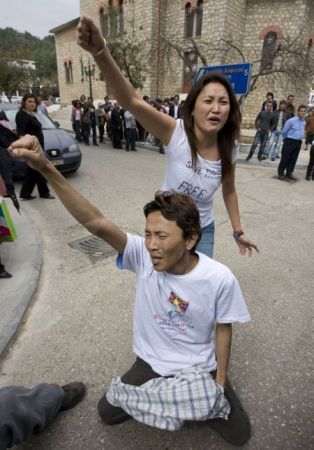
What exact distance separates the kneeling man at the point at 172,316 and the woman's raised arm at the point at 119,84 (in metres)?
0.48

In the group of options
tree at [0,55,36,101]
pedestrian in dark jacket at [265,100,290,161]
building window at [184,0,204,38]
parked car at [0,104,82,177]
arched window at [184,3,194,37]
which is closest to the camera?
parked car at [0,104,82,177]

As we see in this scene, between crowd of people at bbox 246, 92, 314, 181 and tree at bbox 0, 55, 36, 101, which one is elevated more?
tree at bbox 0, 55, 36, 101

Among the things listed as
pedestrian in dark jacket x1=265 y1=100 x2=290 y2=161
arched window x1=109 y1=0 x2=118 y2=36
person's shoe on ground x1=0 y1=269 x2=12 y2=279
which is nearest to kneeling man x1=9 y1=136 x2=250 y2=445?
person's shoe on ground x1=0 y1=269 x2=12 y2=279

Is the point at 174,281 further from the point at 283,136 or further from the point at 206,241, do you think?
the point at 283,136

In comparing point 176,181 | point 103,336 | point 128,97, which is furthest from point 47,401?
point 128,97

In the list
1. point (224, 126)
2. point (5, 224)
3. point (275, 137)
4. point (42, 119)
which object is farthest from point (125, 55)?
point (224, 126)

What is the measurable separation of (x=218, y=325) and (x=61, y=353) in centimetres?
135

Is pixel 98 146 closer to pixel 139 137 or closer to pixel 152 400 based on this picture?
pixel 139 137

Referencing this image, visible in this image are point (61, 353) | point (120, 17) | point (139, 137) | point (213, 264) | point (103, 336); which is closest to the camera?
point (213, 264)

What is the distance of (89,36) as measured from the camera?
1.34 m

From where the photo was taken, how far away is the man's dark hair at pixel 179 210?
137 cm

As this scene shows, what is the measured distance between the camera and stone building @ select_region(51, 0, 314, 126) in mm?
17750

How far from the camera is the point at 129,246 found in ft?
5.21

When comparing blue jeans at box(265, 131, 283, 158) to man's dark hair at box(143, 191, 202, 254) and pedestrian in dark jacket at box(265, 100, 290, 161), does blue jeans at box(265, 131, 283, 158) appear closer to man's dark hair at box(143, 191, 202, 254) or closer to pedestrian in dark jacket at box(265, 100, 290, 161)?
pedestrian in dark jacket at box(265, 100, 290, 161)
